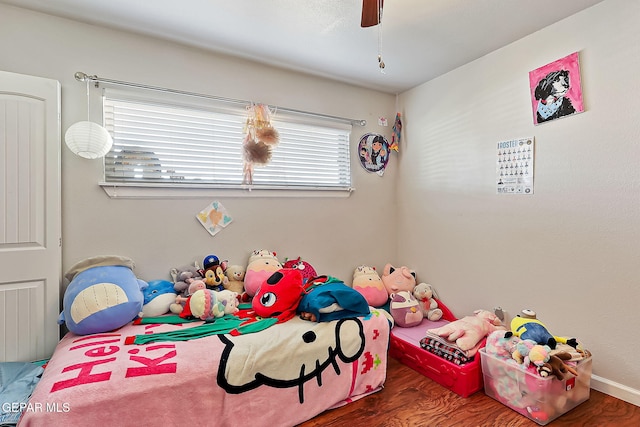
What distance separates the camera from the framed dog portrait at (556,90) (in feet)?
6.48

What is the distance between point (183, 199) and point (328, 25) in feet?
5.08

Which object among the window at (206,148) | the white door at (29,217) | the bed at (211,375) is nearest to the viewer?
the bed at (211,375)

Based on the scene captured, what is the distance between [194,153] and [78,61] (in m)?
0.86

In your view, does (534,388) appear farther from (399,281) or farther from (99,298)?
(99,298)

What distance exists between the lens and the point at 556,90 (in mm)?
2064

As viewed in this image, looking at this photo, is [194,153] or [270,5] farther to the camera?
[194,153]

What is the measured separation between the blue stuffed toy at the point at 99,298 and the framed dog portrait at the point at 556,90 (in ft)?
9.35

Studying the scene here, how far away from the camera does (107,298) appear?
5.64ft

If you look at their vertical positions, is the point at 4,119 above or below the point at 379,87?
below

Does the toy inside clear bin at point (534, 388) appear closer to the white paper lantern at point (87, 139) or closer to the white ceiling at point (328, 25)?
the white ceiling at point (328, 25)

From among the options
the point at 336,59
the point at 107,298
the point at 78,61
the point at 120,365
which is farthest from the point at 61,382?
the point at 336,59

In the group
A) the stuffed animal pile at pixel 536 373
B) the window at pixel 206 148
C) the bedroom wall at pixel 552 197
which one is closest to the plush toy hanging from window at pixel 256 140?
the window at pixel 206 148

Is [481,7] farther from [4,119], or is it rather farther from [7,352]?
[7,352]

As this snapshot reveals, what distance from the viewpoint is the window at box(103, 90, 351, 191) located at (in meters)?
2.12
